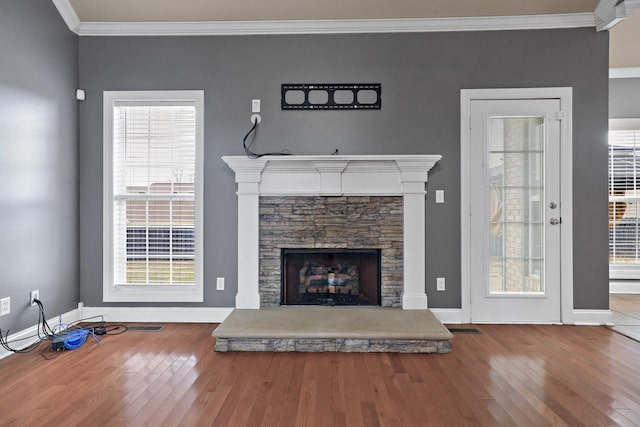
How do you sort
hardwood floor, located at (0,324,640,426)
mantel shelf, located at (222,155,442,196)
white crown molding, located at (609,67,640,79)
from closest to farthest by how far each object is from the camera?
hardwood floor, located at (0,324,640,426) < mantel shelf, located at (222,155,442,196) < white crown molding, located at (609,67,640,79)

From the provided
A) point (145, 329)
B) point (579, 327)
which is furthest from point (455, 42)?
point (145, 329)

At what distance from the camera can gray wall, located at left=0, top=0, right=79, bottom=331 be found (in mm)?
2756

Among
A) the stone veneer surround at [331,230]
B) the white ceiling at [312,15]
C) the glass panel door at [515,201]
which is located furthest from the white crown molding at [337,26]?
the stone veneer surround at [331,230]

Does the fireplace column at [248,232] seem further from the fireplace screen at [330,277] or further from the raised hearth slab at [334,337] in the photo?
the raised hearth slab at [334,337]

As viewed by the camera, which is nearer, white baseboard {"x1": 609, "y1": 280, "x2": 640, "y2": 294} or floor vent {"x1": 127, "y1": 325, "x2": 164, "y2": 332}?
floor vent {"x1": 127, "y1": 325, "x2": 164, "y2": 332}

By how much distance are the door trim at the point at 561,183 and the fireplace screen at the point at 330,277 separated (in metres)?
0.81

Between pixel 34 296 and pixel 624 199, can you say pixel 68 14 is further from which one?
pixel 624 199

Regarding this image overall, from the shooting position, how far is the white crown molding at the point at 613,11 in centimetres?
310

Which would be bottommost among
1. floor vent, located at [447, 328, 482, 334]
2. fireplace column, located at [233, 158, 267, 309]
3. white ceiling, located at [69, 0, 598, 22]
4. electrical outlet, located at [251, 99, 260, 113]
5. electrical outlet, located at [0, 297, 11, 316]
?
floor vent, located at [447, 328, 482, 334]

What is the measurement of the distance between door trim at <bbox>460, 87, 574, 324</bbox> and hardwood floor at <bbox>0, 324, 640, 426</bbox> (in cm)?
46

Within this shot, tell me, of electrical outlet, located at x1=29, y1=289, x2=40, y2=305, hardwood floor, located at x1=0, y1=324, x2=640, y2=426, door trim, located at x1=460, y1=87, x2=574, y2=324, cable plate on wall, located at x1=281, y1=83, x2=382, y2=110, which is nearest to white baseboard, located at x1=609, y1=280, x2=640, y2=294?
door trim, located at x1=460, y1=87, x2=574, y2=324

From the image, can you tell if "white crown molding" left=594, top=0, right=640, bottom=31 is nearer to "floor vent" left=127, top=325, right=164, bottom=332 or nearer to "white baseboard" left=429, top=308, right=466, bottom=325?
"white baseboard" left=429, top=308, right=466, bottom=325

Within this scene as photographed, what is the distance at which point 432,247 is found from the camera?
3.50 m

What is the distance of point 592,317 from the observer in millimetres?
3410
